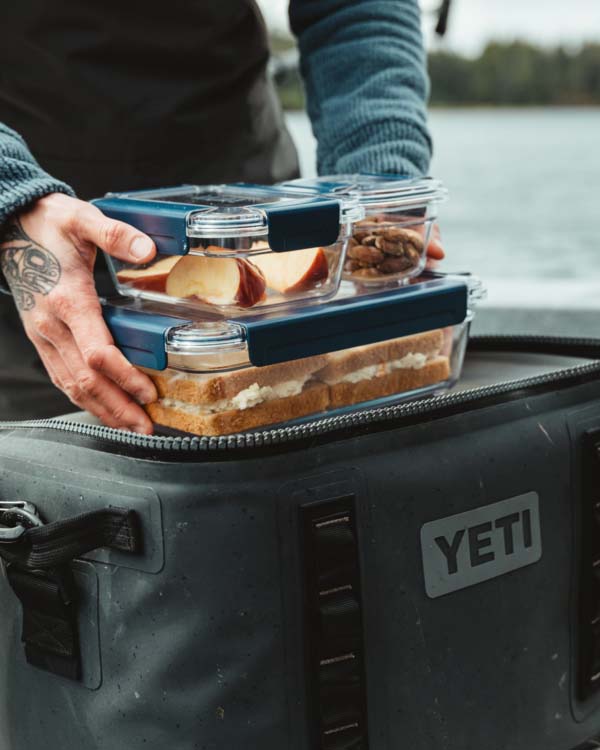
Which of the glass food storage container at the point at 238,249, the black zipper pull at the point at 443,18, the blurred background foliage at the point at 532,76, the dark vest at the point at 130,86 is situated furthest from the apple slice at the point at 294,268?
the blurred background foliage at the point at 532,76

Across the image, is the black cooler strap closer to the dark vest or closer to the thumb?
the thumb

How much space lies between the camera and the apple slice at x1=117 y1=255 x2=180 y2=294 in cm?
84

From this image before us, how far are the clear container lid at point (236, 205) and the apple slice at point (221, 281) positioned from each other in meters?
0.03

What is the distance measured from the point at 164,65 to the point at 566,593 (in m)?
0.71

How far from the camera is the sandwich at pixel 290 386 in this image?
770 mm

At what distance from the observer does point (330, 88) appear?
1190 mm

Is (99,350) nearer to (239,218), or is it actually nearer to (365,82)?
(239,218)

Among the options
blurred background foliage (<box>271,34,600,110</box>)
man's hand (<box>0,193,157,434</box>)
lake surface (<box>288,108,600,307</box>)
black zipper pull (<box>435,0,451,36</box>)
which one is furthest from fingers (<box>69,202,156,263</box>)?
blurred background foliage (<box>271,34,600,110</box>)

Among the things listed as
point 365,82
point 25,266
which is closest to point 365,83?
point 365,82

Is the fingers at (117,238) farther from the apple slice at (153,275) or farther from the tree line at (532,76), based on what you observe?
the tree line at (532,76)

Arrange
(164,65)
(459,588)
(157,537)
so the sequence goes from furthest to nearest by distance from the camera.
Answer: (164,65) → (459,588) → (157,537)

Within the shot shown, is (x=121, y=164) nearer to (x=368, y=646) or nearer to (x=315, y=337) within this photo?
(x=315, y=337)

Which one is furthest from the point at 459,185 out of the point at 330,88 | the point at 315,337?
the point at 315,337

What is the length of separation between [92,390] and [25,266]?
125 mm
